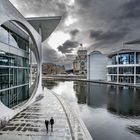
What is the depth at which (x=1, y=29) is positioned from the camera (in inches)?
551

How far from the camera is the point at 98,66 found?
67625mm

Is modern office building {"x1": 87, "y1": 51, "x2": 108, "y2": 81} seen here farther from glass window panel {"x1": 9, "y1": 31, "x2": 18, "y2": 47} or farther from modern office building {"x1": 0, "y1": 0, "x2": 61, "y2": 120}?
glass window panel {"x1": 9, "y1": 31, "x2": 18, "y2": 47}

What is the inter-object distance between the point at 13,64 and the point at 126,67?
43.7m

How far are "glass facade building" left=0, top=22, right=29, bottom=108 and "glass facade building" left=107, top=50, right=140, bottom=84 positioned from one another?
39.2m

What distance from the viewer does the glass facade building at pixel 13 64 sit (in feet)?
47.2

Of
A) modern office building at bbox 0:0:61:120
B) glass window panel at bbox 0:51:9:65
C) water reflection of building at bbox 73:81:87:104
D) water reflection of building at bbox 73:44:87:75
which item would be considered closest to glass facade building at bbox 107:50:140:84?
water reflection of building at bbox 73:81:87:104

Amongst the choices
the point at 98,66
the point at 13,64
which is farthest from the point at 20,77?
the point at 98,66

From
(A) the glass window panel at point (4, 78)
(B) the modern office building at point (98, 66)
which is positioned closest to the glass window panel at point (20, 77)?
(A) the glass window panel at point (4, 78)

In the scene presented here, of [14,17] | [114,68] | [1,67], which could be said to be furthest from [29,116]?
[114,68]

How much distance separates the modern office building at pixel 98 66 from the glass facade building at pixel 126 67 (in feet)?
27.2

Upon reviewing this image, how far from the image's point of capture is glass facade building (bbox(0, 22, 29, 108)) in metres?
14.4

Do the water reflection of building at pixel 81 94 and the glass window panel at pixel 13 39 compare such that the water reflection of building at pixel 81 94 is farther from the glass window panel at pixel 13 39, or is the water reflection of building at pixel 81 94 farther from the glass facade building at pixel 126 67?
the glass facade building at pixel 126 67

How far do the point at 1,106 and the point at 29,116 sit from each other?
128 inches

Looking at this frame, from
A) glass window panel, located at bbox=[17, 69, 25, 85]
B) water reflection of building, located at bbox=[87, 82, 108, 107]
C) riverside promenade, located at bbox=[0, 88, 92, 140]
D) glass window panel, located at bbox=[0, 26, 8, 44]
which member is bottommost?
water reflection of building, located at bbox=[87, 82, 108, 107]
